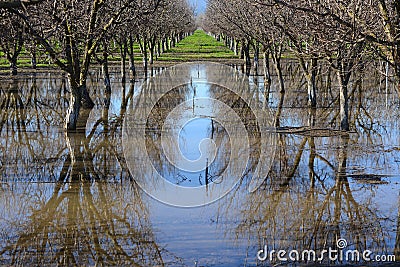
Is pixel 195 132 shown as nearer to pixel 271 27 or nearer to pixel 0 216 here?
pixel 271 27

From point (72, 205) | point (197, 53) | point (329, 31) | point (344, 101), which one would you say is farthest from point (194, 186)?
point (197, 53)

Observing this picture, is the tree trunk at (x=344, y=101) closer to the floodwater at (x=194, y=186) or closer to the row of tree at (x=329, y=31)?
the row of tree at (x=329, y=31)

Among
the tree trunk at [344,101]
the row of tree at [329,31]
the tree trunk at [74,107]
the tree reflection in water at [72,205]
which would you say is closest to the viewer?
the tree reflection in water at [72,205]

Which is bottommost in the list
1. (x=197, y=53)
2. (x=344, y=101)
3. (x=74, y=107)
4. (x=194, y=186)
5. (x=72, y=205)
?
(x=72, y=205)

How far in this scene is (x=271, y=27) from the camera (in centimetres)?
2347

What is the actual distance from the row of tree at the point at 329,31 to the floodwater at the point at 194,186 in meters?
2.10

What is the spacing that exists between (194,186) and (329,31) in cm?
482

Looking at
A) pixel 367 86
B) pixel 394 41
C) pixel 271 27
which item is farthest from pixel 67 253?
pixel 367 86

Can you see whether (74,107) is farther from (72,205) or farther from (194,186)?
(72,205)

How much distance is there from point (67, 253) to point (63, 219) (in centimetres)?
173

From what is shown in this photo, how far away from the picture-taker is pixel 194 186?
12.1 metres

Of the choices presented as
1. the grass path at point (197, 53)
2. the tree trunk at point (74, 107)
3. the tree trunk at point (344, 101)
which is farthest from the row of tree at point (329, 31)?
the grass path at point (197, 53)

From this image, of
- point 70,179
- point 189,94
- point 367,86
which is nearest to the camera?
point 70,179

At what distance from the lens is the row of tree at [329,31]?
8992 mm
